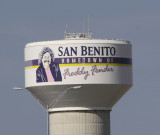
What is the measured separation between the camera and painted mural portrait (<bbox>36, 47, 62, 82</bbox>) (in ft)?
283

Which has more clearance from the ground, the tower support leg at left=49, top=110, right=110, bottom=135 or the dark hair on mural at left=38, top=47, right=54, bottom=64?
the dark hair on mural at left=38, top=47, right=54, bottom=64

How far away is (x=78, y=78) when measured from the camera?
8562 centimetres

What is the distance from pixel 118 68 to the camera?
87125 millimetres

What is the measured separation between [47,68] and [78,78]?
3.40 metres

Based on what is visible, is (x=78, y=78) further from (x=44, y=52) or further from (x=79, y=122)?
(x=79, y=122)

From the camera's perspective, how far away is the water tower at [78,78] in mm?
85750

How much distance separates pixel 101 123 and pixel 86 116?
200cm

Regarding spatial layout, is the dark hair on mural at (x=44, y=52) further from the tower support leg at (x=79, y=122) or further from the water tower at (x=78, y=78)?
the tower support leg at (x=79, y=122)

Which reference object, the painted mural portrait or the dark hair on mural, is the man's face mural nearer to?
the painted mural portrait

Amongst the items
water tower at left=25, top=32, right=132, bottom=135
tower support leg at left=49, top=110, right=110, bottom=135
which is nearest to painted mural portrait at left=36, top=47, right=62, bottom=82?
water tower at left=25, top=32, right=132, bottom=135

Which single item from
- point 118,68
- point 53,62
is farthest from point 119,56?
point 53,62

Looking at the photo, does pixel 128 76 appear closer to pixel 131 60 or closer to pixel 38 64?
pixel 131 60

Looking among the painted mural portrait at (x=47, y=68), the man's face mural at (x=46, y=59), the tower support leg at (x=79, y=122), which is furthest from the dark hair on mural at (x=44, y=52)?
the tower support leg at (x=79, y=122)

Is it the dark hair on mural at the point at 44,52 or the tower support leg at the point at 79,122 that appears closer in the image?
the dark hair on mural at the point at 44,52
